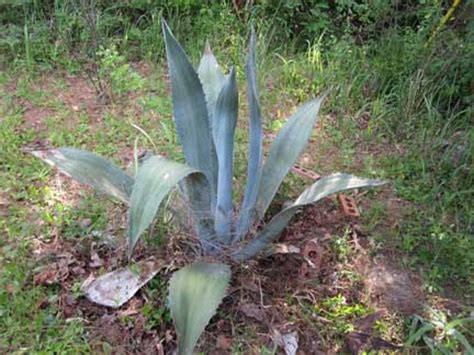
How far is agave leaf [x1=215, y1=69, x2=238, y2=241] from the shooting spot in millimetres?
1552

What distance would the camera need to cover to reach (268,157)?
1.87 m

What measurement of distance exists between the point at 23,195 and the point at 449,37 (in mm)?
2345

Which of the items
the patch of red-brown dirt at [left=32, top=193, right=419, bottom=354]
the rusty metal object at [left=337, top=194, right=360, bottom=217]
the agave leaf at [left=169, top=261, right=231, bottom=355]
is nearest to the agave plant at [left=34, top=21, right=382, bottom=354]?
the agave leaf at [left=169, top=261, right=231, bottom=355]

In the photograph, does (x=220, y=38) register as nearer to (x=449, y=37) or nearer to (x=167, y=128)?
(x=167, y=128)

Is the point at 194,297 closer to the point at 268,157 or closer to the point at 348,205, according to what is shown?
the point at 268,157

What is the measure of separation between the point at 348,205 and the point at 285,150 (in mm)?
489

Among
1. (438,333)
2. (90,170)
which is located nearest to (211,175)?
(90,170)

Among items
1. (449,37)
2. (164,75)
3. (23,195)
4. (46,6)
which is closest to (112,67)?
(164,75)

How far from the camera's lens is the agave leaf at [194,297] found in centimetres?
140

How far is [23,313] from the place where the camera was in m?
1.73

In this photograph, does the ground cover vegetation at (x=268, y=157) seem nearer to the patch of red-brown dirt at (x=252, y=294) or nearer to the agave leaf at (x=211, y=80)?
the patch of red-brown dirt at (x=252, y=294)

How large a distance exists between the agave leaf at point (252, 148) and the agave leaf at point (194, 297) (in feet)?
0.78

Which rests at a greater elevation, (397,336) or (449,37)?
(449,37)

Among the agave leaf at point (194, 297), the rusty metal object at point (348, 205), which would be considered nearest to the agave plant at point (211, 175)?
the agave leaf at point (194, 297)
